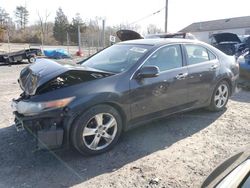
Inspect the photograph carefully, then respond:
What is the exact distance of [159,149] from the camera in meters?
3.89

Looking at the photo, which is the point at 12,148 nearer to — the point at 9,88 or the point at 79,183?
the point at 79,183

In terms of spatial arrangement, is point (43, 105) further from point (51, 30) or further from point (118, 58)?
point (51, 30)

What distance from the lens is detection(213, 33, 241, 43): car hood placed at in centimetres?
1138

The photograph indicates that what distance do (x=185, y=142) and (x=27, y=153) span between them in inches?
93.5

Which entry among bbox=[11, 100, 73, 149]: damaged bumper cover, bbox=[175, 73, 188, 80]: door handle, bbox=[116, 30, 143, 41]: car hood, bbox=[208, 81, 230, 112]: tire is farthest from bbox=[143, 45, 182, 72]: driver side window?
bbox=[116, 30, 143, 41]: car hood

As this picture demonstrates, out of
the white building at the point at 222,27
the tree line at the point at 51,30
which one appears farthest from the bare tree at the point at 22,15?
the white building at the point at 222,27

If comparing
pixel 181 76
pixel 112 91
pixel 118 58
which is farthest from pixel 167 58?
pixel 112 91

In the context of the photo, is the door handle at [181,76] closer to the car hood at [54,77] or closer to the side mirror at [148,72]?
the side mirror at [148,72]

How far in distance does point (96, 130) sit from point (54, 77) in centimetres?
92

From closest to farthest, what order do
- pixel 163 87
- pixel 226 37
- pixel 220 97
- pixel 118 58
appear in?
pixel 163 87 → pixel 118 58 → pixel 220 97 → pixel 226 37

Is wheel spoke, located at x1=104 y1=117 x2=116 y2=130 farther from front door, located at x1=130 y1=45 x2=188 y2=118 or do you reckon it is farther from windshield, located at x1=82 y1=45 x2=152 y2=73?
windshield, located at x1=82 y1=45 x2=152 y2=73

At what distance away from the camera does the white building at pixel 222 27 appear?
4378cm

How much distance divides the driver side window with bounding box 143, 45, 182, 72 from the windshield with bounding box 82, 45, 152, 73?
0.60ft

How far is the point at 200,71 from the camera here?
479cm
